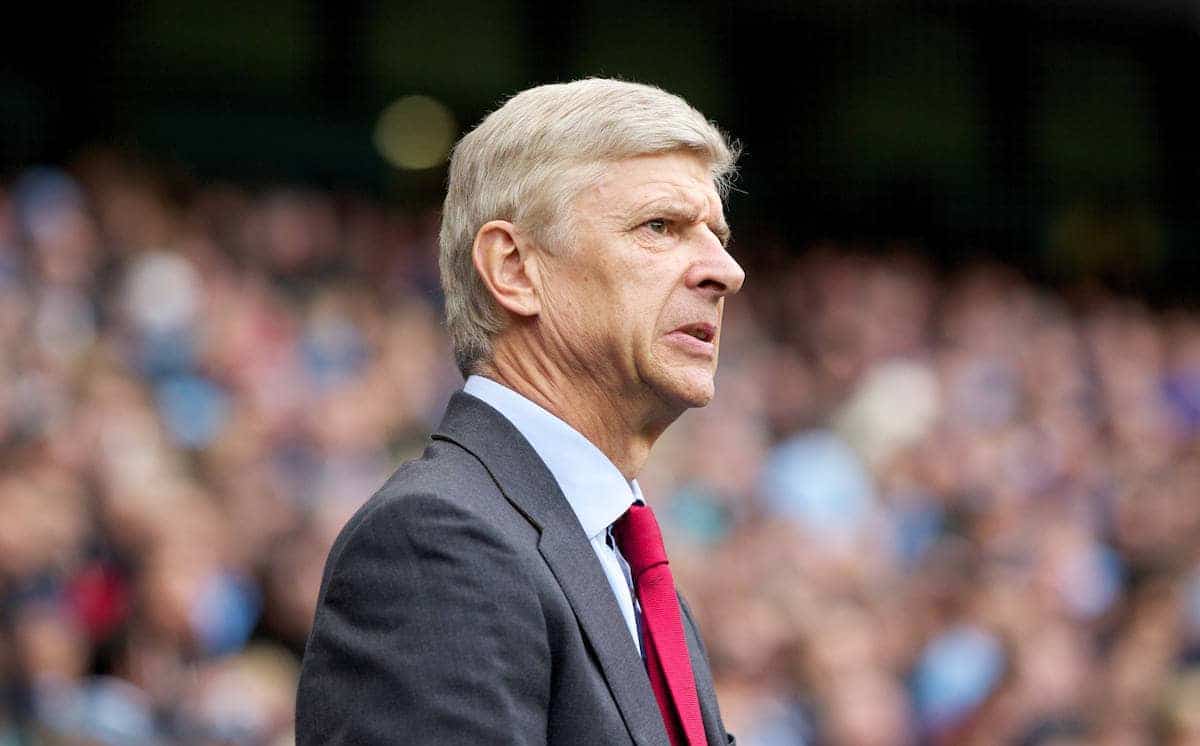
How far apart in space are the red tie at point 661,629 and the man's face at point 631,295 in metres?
0.14

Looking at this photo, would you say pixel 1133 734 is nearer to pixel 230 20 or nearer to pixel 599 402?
pixel 599 402

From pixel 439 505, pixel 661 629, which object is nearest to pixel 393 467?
pixel 661 629


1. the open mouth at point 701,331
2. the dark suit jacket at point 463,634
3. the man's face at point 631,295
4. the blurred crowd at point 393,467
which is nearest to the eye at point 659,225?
the man's face at point 631,295

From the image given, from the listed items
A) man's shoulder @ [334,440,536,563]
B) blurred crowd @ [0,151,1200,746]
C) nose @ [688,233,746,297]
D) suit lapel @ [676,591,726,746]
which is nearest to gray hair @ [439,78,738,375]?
nose @ [688,233,746,297]

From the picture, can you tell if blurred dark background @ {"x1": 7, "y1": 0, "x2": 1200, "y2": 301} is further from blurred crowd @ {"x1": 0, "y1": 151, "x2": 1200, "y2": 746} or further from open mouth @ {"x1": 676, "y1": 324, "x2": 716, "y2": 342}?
open mouth @ {"x1": 676, "y1": 324, "x2": 716, "y2": 342}

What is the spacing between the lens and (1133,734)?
5648mm

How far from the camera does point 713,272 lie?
183cm

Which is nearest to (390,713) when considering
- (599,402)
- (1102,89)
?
(599,402)

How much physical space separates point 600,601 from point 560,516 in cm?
10

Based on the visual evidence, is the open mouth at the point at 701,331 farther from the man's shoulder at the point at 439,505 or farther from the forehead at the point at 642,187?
the man's shoulder at the point at 439,505

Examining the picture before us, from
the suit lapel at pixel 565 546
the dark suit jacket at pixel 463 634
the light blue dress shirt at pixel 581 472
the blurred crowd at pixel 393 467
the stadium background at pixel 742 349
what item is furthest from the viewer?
the stadium background at pixel 742 349

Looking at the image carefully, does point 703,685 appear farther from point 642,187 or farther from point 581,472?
point 642,187

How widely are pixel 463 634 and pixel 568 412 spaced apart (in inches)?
15.1

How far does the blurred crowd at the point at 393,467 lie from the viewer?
4301mm
